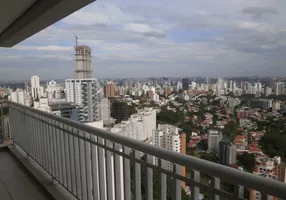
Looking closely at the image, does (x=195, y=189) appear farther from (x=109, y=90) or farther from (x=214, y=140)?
(x=109, y=90)

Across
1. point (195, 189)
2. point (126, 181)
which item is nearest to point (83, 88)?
point (126, 181)

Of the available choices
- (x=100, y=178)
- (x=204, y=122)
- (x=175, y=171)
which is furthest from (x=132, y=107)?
(x=175, y=171)

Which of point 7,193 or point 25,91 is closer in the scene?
point 7,193

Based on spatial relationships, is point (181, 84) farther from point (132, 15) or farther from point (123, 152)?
point (132, 15)

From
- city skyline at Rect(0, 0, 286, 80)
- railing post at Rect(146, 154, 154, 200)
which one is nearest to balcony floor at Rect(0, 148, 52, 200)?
railing post at Rect(146, 154, 154, 200)

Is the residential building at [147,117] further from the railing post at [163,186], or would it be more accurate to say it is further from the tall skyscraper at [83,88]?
the tall skyscraper at [83,88]
